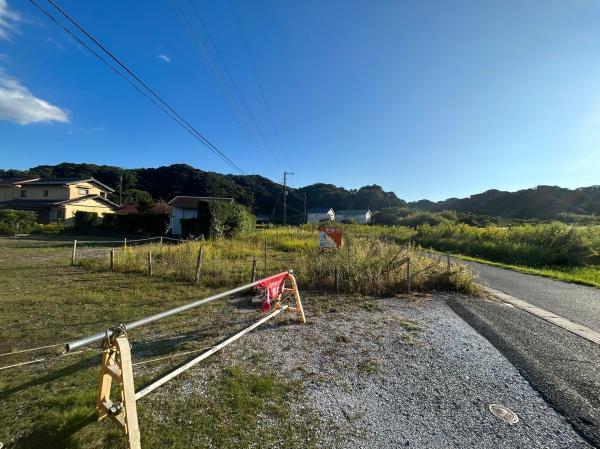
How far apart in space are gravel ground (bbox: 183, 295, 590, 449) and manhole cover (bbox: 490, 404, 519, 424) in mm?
59

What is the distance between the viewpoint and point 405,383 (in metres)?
3.46

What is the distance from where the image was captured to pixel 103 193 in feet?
137

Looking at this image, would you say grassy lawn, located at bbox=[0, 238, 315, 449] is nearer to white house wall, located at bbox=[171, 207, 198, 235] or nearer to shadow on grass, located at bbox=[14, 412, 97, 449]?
shadow on grass, located at bbox=[14, 412, 97, 449]

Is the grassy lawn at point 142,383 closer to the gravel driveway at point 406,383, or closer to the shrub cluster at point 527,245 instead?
the gravel driveway at point 406,383

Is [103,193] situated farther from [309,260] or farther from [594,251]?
[594,251]

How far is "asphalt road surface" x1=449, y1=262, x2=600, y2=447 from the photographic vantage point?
123 inches

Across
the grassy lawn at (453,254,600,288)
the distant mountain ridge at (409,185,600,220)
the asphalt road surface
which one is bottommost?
the asphalt road surface

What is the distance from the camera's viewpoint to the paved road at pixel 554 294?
6.40 m

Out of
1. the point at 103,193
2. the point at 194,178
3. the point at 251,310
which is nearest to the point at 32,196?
Result: the point at 103,193

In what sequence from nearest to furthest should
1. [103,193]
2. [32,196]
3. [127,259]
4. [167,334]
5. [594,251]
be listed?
[167,334] → [127,259] → [594,251] → [32,196] → [103,193]

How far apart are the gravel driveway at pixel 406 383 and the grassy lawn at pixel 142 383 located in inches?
15.9

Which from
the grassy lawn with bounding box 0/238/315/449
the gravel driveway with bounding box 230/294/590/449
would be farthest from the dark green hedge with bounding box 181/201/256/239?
the gravel driveway with bounding box 230/294/590/449

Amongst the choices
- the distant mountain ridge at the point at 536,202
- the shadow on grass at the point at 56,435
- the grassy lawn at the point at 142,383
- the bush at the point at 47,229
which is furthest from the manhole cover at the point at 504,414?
the distant mountain ridge at the point at 536,202

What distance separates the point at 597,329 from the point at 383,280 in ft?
13.2
